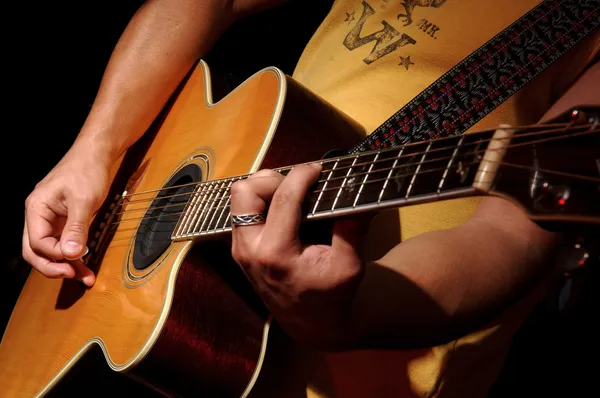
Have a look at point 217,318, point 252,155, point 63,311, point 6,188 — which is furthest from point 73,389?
point 6,188

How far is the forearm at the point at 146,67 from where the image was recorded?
1.14 meters

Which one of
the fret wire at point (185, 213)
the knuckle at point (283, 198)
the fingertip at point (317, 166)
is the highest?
the fingertip at point (317, 166)

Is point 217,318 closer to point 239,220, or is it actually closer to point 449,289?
point 239,220

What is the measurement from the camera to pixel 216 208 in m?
0.77

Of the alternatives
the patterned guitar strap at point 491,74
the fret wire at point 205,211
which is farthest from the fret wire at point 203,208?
the patterned guitar strap at point 491,74

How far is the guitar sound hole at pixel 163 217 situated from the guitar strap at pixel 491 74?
33 centimetres

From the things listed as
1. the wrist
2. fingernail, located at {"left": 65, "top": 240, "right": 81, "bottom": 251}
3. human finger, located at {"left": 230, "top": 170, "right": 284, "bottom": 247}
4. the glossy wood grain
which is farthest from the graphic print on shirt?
fingernail, located at {"left": 65, "top": 240, "right": 81, "bottom": 251}

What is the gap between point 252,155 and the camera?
831 mm

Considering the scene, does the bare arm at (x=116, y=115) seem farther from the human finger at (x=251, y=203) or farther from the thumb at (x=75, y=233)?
the human finger at (x=251, y=203)

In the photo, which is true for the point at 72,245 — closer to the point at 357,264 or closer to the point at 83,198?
the point at 83,198

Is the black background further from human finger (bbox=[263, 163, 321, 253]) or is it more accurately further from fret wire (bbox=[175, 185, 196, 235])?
human finger (bbox=[263, 163, 321, 253])

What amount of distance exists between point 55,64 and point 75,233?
35.1 inches

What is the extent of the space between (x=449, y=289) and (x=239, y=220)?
1.06 ft

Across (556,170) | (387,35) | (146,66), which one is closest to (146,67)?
(146,66)
